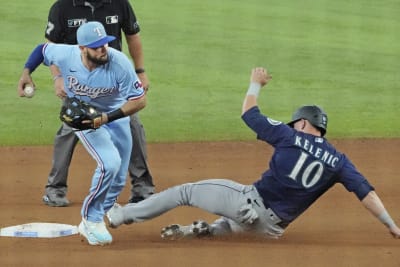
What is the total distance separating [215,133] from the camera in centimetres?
1248

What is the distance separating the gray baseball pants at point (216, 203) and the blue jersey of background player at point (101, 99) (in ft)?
0.91

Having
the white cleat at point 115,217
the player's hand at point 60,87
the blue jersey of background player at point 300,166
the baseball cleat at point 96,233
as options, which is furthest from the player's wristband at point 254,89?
the player's hand at point 60,87

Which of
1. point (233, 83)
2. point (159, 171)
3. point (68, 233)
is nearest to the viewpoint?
point (68, 233)

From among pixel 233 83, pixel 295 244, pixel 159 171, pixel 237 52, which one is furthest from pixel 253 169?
pixel 237 52

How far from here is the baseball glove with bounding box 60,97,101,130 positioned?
7.52m

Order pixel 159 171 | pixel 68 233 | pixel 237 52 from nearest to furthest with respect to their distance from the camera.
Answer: pixel 68 233
pixel 159 171
pixel 237 52

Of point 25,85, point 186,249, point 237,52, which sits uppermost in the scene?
point 25,85

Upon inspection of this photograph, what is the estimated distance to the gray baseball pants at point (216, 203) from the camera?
25.0ft

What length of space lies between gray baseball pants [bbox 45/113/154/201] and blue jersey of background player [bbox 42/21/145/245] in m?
1.07

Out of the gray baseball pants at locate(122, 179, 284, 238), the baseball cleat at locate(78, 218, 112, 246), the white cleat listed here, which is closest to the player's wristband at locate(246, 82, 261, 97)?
the gray baseball pants at locate(122, 179, 284, 238)

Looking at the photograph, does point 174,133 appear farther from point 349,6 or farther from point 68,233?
point 349,6

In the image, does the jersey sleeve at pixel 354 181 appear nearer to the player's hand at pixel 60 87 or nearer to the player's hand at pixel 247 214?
the player's hand at pixel 247 214

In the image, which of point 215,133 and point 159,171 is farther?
point 215,133

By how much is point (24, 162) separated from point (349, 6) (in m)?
11.1
